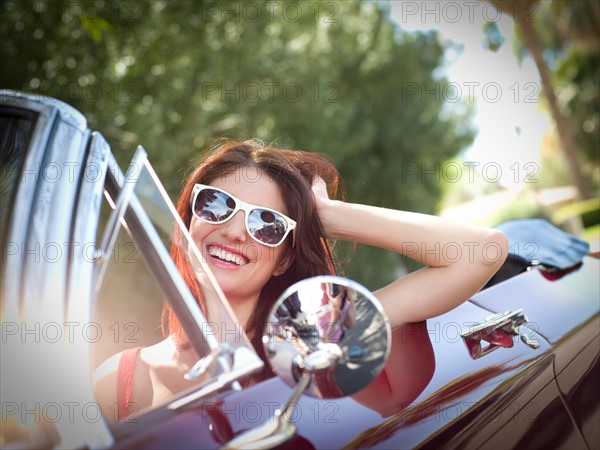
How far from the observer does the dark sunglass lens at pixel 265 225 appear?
2.08 m

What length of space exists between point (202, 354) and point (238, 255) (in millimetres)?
709

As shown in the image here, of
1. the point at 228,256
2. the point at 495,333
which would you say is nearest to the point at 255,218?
the point at 228,256

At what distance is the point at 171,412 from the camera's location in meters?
1.36

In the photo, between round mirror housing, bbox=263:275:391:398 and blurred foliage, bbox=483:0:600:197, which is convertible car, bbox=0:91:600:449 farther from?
blurred foliage, bbox=483:0:600:197

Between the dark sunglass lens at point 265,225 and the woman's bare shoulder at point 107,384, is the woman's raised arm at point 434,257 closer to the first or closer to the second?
the dark sunglass lens at point 265,225

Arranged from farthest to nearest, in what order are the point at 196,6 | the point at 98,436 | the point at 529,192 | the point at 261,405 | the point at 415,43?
the point at 529,192
the point at 415,43
the point at 196,6
the point at 261,405
the point at 98,436

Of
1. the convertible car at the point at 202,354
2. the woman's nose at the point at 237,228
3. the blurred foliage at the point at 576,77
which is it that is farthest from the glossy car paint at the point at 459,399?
the blurred foliage at the point at 576,77

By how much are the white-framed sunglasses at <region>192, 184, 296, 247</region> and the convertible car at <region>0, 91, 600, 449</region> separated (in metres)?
0.26

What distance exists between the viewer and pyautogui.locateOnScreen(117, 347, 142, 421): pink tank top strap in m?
1.83

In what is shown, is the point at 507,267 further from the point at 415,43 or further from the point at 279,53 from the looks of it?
the point at 415,43

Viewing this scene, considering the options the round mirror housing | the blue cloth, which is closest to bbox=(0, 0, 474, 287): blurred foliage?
the blue cloth

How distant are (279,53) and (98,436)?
8.97 meters

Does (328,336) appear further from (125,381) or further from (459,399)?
(125,381)

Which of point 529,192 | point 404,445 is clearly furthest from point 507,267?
point 529,192
